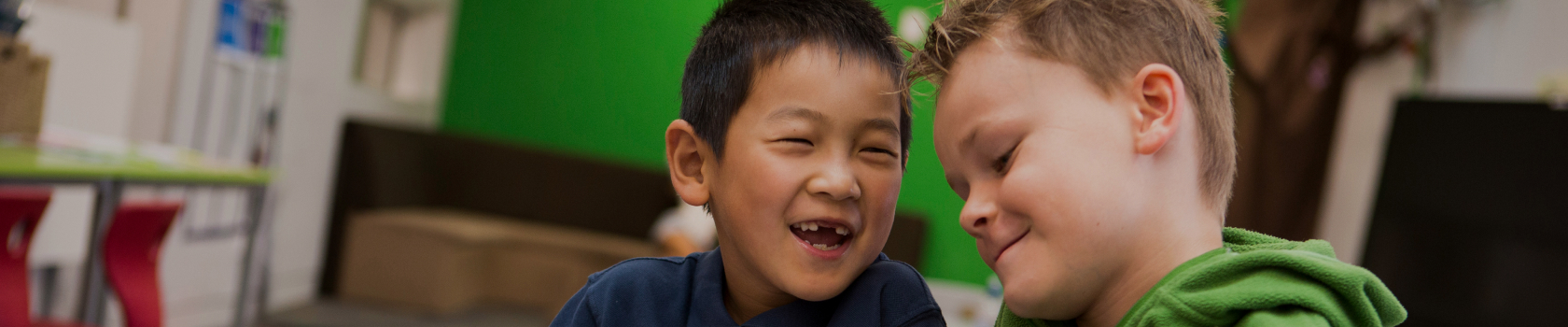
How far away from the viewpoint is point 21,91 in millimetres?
2203

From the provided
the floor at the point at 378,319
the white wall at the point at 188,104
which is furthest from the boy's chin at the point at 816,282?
the floor at the point at 378,319

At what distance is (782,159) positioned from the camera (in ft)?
2.31

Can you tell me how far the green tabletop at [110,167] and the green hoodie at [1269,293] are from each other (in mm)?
1878

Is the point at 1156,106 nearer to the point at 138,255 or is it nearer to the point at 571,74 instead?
the point at 138,255

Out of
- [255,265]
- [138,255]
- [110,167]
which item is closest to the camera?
[110,167]

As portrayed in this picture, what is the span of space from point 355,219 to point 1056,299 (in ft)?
14.8

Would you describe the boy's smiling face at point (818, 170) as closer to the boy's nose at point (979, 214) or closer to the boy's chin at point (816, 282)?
the boy's chin at point (816, 282)

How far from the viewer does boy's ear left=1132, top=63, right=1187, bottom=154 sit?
54cm

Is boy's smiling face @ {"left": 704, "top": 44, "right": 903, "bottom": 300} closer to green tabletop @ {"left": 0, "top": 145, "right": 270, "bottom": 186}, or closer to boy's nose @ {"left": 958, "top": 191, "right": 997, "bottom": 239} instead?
boy's nose @ {"left": 958, "top": 191, "right": 997, "bottom": 239}

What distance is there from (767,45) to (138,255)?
220 cm

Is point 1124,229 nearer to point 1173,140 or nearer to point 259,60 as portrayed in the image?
point 1173,140

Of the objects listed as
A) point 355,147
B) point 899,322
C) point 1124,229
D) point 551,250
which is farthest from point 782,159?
point 355,147

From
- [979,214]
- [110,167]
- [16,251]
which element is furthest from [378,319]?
[979,214]

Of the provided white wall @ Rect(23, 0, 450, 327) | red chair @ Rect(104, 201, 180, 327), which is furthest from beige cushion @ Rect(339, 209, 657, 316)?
red chair @ Rect(104, 201, 180, 327)
